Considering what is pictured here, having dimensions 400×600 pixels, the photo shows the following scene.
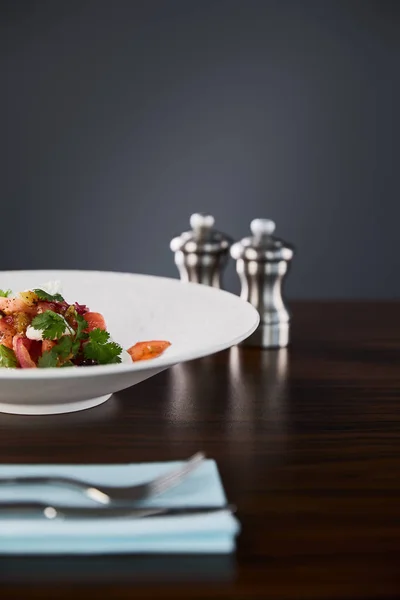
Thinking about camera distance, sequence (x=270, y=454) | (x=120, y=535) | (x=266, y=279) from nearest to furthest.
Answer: (x=120, y=535)
(x=270, y=454)
(x=266, y=279)

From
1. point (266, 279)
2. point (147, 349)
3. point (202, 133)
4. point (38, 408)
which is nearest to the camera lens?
point (38, 408)

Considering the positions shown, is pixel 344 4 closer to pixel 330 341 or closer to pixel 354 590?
pixel 330 341

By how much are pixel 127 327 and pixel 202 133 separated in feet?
A: 7.17

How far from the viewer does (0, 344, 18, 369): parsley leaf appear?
1101 mm

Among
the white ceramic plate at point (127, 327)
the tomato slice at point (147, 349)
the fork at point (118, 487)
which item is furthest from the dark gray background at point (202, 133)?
the fork at point (118, 487)

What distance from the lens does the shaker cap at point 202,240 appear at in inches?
60.6

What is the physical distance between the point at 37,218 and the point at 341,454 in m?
2.68

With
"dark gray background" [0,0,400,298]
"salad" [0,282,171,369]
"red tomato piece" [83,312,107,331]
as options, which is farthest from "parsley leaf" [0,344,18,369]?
"dark gray background" [0,0,400,298]

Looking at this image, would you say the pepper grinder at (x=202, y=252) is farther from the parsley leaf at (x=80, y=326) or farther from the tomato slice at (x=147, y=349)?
the parsley leaf at (x=80, y=326)

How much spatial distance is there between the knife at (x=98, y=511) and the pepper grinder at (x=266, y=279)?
30.1 inches

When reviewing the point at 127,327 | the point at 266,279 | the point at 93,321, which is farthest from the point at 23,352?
the point at 266,279

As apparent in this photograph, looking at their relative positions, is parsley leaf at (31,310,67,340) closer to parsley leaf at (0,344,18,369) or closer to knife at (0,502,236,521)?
parsley leaf at (0,344,18,369)

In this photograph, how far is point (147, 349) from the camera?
126cm

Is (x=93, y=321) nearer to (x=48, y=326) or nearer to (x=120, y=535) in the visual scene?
(x=48, y=326)
